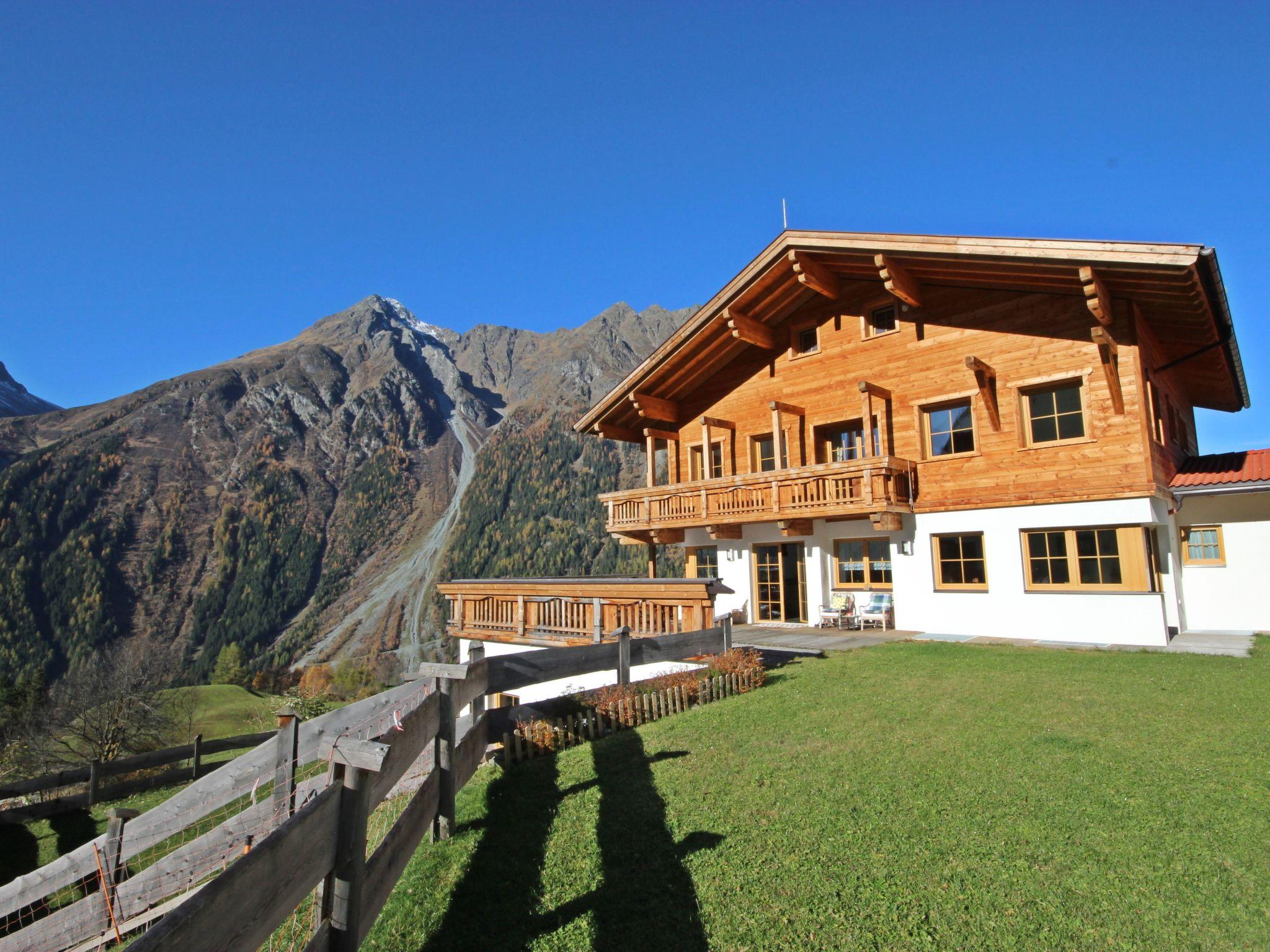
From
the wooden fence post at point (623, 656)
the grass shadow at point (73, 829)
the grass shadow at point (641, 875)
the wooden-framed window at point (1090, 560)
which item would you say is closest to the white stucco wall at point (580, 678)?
the wooden fence post at point (623, 656)

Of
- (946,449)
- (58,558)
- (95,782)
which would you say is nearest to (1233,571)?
(946,449)

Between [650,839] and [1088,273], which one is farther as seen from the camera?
[1088,273]

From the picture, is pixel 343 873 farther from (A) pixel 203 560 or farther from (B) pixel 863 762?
(A) pixel 203 560

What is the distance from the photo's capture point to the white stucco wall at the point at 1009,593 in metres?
13.3

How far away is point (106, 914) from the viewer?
4066mm

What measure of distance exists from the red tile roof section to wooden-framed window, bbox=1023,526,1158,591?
302cm

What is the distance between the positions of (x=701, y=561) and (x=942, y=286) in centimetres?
992

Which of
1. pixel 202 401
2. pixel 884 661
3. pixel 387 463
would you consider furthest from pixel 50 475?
pixel 884 661

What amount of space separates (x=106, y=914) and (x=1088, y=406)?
53.2 feet

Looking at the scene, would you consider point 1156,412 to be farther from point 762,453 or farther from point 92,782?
point 92,782

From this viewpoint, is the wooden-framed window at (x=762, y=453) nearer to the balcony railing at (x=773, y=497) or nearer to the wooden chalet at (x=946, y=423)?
the wooden chalet at (x=946, y=423)

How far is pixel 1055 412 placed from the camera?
14703 millimetres

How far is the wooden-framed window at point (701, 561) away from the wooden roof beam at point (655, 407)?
4.00 m

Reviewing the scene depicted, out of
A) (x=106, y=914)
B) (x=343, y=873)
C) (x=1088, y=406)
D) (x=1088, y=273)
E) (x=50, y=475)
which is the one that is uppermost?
(x=50, y=475)
